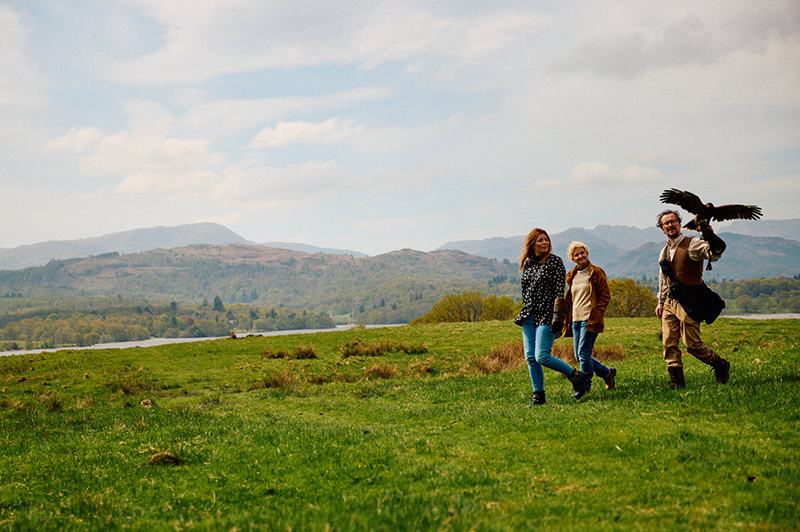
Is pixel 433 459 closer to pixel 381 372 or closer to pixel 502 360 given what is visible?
pixel 381 372

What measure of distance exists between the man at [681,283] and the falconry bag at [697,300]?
8 cm

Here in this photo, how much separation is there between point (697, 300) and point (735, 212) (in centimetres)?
180

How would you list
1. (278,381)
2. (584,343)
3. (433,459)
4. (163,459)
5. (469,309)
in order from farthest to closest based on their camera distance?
(469,309), (278,381), (584,343), (163,459), (433,459)

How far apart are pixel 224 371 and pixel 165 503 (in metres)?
19.5

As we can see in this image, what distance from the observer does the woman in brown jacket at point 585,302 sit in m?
11.4

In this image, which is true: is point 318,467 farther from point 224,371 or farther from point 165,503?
point 224,371

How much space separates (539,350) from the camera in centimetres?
1096

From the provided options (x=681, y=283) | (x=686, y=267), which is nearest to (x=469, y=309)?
(x=681, y=283)

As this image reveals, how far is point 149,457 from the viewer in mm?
8445

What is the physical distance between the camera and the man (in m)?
9.79

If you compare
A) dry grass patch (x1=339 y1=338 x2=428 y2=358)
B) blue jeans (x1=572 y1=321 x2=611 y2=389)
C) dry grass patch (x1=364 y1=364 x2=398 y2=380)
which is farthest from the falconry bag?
dry grass patch (x1=339 y1=338 x2=428 y2=358)

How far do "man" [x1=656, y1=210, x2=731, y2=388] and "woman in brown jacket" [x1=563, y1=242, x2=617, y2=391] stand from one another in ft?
4.02

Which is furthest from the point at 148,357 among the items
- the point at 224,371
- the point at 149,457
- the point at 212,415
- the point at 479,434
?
the point at 479,434

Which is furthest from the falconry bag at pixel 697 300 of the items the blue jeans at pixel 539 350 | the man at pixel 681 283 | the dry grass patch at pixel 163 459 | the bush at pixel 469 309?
the bush at pixel 469 309
